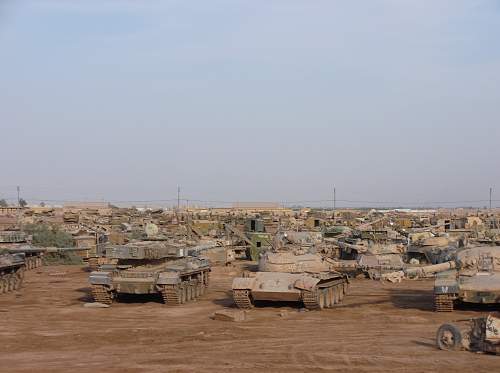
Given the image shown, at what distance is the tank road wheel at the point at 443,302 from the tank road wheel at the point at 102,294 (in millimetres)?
8752

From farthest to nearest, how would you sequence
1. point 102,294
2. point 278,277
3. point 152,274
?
point 152,274, point 102,294, point 278,277

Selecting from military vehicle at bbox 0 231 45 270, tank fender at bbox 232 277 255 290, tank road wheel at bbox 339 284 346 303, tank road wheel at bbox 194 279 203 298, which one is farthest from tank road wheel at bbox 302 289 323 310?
military vehicle at bbox 0 231 45 270

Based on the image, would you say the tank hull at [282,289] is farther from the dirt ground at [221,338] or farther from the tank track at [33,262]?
the tank track at [33,262]

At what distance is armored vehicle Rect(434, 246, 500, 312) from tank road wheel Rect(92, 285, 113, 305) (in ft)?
28.7

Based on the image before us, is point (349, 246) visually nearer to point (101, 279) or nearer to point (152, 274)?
point (152, 274)

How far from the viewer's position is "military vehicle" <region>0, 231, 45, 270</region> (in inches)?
1285

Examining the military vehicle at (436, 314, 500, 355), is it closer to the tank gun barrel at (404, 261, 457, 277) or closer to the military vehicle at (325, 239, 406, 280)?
the tank gun barrel at (404, 261, 457, 277)

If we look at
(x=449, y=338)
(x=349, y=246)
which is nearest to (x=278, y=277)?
(x=449, y=338)

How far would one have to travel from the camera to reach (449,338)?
40.2ft

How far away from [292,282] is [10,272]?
11.2 meters

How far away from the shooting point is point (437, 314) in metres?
17.6

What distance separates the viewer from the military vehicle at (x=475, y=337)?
11.6 meters

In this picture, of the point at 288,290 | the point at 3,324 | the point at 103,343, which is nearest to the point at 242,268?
the point at 288,290

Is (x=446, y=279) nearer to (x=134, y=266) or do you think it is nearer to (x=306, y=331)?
(x=306, y=331)
